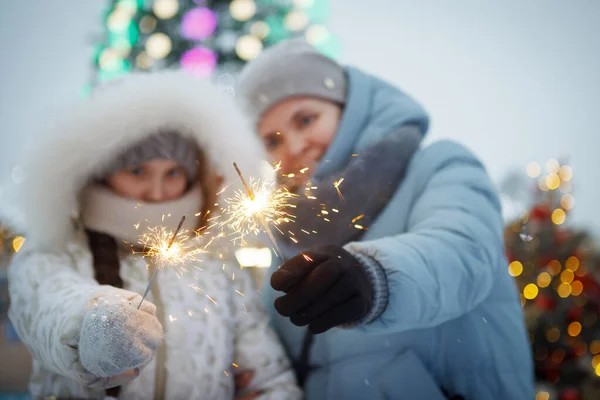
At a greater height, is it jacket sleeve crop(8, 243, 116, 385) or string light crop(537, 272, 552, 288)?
jacket sleeve crop(8, 243, 116, 385)

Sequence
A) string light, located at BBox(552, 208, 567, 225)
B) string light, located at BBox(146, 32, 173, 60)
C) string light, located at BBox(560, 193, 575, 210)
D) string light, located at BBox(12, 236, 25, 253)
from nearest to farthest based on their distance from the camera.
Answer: string light, located at BBox(12, 236, 25, 253)
string light, located at BBox(146, 32, 173, 60)
string light, located at BBox(552, 208, 567, 225)
string light, located at BBox(560, 193, 575, 210)

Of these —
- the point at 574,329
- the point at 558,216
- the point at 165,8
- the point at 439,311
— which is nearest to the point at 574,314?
the point at 574,329

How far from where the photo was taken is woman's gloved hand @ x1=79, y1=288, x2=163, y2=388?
38 centimetres

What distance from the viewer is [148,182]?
1.83 feet

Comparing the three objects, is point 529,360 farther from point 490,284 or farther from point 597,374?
point 597,374

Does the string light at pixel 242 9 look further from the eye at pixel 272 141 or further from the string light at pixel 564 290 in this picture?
the string light at pixel 564 290

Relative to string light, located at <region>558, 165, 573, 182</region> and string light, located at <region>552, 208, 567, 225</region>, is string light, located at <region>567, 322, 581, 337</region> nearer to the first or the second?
string light, located at <region>552, 208, 567, 225</region>

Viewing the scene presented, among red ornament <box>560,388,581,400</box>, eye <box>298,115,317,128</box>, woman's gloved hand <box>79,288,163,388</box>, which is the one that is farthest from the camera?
red ornament <box>560,388,581,400</box>

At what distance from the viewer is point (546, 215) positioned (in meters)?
1.96

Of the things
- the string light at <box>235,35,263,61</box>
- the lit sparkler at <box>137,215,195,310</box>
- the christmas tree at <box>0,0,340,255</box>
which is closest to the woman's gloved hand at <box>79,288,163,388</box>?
the lit sparkler at <box>137,215,195,310</box>

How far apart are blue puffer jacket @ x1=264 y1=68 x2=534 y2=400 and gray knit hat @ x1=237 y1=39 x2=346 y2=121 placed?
0.63 ft

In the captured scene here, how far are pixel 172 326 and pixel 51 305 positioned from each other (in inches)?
5.6

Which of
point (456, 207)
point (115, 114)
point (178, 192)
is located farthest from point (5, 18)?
point (456, 207)

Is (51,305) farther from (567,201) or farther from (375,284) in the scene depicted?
(567,201)
